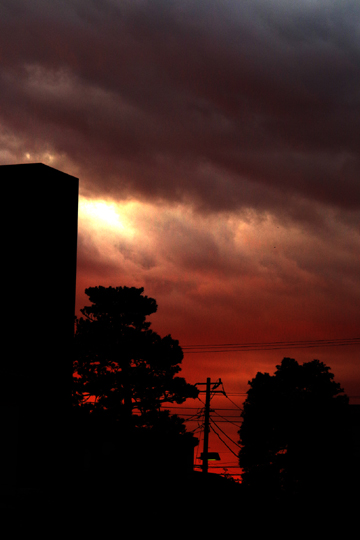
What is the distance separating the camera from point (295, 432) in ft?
127

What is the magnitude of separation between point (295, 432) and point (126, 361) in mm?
11676

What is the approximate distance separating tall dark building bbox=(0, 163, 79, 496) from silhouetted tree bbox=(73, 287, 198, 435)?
692 inches

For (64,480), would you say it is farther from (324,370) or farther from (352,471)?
(324,370)

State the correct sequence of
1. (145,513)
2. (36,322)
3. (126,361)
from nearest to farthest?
(145,513)
(36,322)
(126,361)

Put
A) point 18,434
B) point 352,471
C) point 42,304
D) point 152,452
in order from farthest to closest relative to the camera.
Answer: point 352,471, point 152,452, point 42,304, point 18,434

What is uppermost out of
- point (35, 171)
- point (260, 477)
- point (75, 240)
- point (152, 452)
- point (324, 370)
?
point (35, 171)

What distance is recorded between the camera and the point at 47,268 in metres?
19.3

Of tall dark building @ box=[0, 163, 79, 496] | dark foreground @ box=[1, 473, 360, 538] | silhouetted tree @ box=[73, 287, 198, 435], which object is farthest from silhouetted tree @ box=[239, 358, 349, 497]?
tall dark building @ box=[0, 163, 79, 496]

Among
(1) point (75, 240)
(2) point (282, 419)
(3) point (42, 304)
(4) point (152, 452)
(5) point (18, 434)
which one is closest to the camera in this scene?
(5) point (18, 434)

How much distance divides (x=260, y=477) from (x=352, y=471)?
6.02 m

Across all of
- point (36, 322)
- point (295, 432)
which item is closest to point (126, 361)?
point (295, 432)

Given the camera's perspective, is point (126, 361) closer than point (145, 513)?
No

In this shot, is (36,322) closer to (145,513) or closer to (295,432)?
(145,513)

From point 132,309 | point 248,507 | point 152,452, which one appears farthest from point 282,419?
point 248,507
